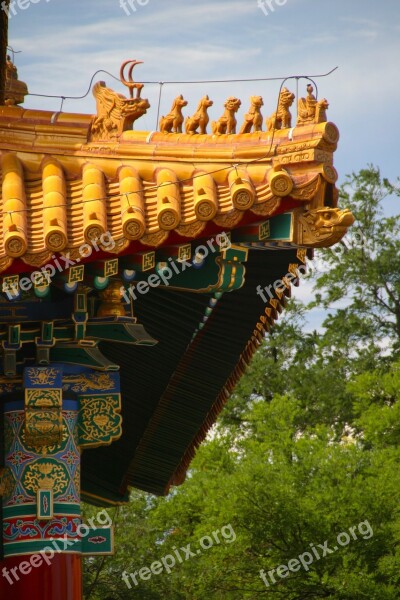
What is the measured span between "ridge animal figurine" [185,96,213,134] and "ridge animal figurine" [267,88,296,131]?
450 millimetres

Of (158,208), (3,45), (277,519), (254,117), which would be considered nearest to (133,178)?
(158,208)

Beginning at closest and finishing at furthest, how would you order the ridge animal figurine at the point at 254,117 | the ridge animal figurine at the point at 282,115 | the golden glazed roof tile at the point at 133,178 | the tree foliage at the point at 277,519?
the golden glazed roof tile at the point at 133,178 → the ridge animal figurine at the point at 282,115 → the ridge animal figurine at the point at 254,117 → the tree foliage at the point at 277,519

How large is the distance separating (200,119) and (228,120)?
0.62 ft

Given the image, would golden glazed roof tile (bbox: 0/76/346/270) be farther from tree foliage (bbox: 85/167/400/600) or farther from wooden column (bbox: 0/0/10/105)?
tree foliage (bbox: 85/167/400/600)

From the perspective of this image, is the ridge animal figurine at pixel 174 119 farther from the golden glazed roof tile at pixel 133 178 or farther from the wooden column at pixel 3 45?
the wooden column at pixel 3 45

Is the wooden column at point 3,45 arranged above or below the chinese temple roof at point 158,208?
above

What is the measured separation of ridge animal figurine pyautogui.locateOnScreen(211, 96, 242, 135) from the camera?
6547 mm

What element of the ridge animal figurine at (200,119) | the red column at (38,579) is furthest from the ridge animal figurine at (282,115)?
the red column at (38,579)

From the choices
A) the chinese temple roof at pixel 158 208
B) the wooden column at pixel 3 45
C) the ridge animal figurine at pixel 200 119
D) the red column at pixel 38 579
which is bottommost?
the red column at pixel 38 579

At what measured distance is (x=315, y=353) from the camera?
28.0 metres

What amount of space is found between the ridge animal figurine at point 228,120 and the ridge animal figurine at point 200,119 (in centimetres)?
10

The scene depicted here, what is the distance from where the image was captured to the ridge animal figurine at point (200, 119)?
21.9 feet

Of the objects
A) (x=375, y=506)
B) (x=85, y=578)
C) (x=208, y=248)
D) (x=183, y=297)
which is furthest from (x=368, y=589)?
(x=208, y=248)

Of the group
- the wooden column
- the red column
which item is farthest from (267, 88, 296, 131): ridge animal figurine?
the red column
